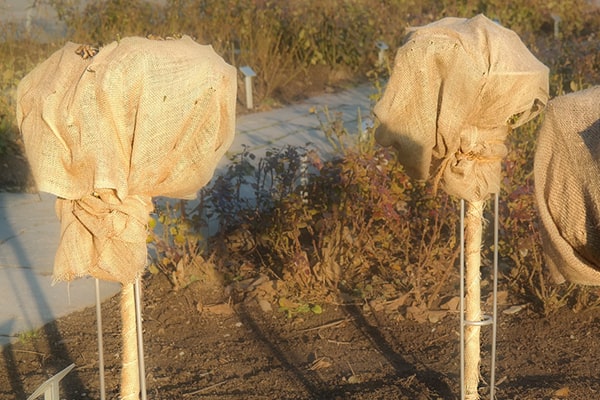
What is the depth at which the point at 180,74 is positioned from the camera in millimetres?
2777

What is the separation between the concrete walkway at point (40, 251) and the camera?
16.2 ft

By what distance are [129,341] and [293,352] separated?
1.44m

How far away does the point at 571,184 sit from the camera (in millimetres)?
2598

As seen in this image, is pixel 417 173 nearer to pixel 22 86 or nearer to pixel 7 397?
pixel 22 86

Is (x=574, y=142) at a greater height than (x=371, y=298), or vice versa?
(x=574, y=142)

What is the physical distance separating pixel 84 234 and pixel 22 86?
1.47 feet

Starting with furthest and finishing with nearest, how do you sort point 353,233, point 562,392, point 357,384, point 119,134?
point 353,233, point 357,384, point 562,392, point 119,134

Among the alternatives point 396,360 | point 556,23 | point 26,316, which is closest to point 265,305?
point 396,360

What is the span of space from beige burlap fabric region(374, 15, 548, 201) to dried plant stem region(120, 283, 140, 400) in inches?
37.6

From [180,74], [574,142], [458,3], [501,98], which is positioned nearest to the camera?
[574,142]

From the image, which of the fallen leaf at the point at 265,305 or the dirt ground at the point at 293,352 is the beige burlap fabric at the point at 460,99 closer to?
the dirt ground at the point at 293,352

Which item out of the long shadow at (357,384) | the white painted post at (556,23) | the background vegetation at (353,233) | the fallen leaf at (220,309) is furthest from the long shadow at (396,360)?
the white painted post at (556,23)

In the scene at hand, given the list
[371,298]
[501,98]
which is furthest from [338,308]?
[501,98]

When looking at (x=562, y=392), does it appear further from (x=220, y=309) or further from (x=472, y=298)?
(x=220, y=309)
